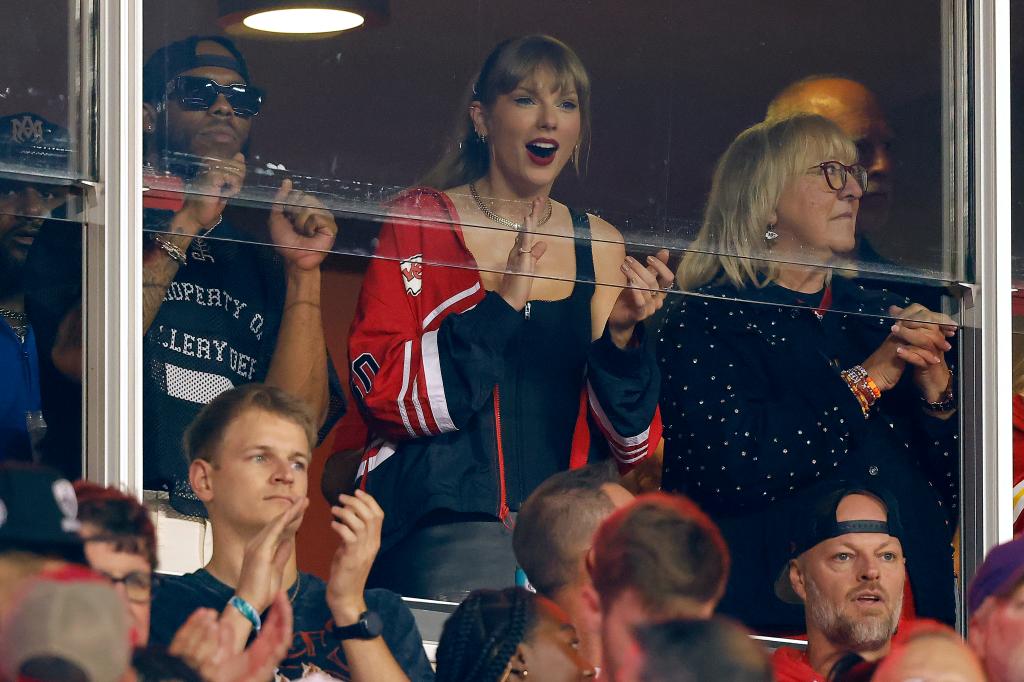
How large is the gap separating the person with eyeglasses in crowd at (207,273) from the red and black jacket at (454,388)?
13 cm

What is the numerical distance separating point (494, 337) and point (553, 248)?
28 centimetres

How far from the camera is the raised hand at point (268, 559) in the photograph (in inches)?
159

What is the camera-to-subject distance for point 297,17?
443 centimetres

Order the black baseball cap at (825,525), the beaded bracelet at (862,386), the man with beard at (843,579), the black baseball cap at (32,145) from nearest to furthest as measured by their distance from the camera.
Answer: the black baseball cap at (32,145), the man with beard at (843,579), the black baseball cap at (825,525), the beaded bracelet at (862,386)

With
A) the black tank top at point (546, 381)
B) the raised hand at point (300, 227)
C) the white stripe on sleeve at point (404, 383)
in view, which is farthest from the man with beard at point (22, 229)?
the black tank top at point (546, 381)

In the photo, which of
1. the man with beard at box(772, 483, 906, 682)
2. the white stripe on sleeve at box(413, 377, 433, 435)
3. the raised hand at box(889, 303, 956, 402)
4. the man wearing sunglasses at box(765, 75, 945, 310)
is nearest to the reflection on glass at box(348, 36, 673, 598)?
the white stripe on sleeve at box(413, 377, 433, 435)

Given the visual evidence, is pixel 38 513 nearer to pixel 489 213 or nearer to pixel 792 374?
pixel 489 213

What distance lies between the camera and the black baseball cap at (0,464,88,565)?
3783 millimetres

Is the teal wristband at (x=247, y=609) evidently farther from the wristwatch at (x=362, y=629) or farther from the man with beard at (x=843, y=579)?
the man with beard at (x=843, y=579)

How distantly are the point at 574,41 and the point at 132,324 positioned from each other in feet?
4.35

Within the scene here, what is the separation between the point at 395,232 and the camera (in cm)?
445

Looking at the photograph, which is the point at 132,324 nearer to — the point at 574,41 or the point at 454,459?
the point at 454,459

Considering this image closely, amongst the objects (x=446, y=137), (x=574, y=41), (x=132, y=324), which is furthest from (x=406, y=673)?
(x=574, y=41)

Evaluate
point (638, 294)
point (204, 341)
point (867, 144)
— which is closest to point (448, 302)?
point (638, 294)
